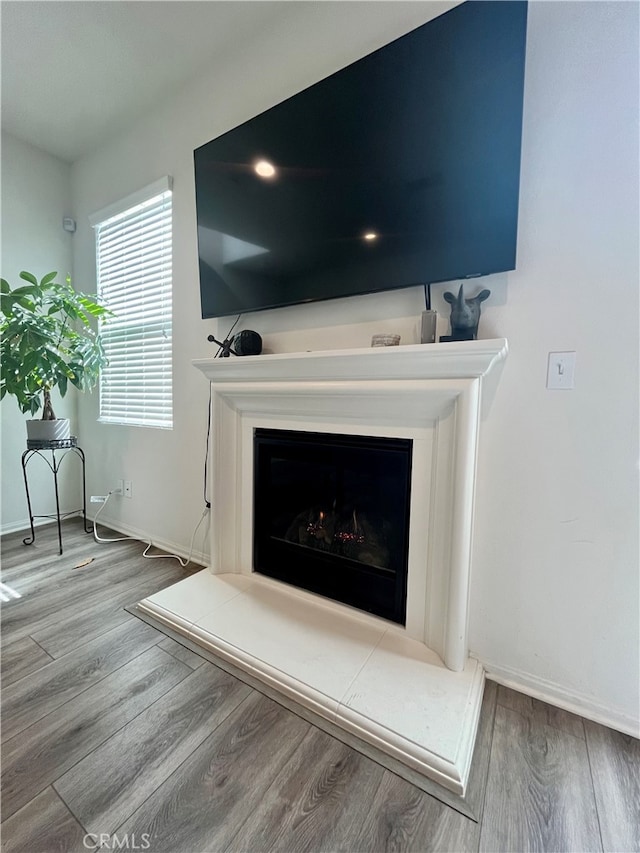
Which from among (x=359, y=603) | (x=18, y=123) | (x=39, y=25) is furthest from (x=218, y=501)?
(x=18, y=123)

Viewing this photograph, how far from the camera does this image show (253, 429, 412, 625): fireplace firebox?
4.76 ft

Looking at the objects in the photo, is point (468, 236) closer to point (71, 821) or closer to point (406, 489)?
point (406, 489)

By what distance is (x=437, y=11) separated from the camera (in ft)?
4.30

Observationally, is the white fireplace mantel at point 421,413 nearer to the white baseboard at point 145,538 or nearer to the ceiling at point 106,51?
the white baseboard at point 145,538

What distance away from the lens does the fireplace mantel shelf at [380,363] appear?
3.63 ft

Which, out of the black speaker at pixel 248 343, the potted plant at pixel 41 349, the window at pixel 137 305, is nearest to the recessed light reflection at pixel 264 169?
the black speaker at pixel 248 343

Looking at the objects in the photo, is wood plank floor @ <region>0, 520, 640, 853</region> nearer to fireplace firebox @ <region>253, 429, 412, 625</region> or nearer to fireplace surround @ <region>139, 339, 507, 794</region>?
fireplace surround @ <region>139, 339, 507, 794</region>

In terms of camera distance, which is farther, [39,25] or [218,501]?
[218,501]

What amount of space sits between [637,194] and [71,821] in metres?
2.29

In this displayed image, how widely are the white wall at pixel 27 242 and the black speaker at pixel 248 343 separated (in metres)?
2.07

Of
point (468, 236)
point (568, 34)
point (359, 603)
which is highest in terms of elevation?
point (568, 34)

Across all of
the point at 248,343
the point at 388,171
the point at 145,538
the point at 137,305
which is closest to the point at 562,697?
the point at 248,343

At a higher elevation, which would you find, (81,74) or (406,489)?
(81,74)

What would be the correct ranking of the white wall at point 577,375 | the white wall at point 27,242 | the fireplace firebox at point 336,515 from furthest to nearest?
1. the white wall at point 27,242
2. the fireplace firebox at point 336,515
3. the white wall at point 577,375
